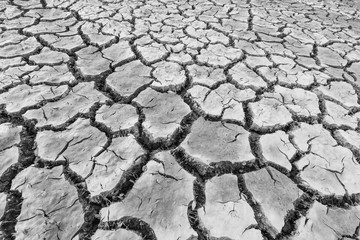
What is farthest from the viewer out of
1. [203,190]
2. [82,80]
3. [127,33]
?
[127,33]

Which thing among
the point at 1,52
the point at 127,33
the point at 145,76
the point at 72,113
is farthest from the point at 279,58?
the point at 1,52

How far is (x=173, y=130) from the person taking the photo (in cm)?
155

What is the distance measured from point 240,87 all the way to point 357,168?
84 cm

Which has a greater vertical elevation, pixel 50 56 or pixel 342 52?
pixel 50 56

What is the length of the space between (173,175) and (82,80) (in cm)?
101

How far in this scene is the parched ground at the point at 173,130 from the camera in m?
1.16

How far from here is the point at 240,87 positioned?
6.23 ft

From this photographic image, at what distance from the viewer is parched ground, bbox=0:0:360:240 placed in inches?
45.6

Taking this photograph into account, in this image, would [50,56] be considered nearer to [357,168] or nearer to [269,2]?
[357,168]

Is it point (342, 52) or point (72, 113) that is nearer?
point (72, 113)

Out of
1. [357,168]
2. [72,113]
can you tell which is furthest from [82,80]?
[357,168]

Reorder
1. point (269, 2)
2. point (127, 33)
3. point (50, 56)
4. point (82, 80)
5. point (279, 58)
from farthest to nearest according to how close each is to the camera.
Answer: point (269, 2) → point (127, 33) → point (279, 58) → point (50, 56) → point (82, 80)

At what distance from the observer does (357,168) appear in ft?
4.63

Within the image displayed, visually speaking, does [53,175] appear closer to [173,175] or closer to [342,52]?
[173,175]
